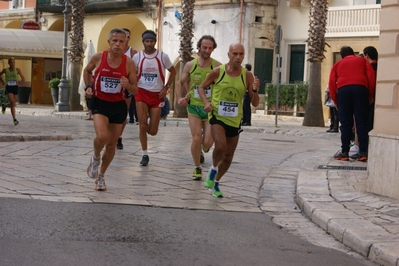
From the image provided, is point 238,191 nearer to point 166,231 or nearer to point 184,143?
point 166,231

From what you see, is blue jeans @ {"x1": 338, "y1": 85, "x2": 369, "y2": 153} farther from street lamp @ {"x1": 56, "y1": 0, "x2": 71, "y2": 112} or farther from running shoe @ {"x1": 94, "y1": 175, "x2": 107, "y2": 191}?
street lamp @ {"x1": 56, "y1": 0, "x2": 71, "y2": 112}

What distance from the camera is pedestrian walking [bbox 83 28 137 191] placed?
999cm

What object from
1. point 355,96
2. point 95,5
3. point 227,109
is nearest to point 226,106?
point 227,109

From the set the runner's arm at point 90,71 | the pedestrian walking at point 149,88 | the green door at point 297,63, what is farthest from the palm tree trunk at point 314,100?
the runner's arm at point 90,71

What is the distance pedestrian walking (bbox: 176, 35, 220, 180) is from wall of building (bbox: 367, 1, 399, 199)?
2321 mm

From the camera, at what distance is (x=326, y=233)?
8.34 m

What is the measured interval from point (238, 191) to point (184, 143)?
7046mm

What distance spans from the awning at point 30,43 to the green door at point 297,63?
39.2 feet

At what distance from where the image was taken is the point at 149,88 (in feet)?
42.7

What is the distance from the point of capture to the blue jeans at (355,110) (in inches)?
550

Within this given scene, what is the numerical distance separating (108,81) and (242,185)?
2438mm

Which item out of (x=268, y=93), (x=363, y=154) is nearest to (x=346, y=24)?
(x=268, y=93)

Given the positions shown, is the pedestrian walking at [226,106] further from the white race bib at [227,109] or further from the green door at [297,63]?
the green door at [297,63]

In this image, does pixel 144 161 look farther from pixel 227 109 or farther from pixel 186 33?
pixel 186 33
